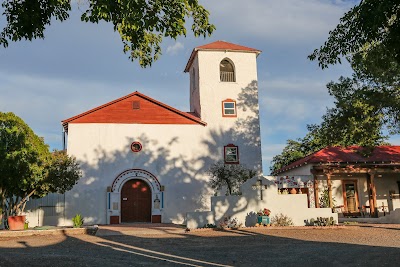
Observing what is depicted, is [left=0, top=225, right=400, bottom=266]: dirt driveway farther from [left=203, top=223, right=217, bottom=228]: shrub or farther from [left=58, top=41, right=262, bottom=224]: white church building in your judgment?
[left=58, top=41, right=262, bottom=224]: white church building

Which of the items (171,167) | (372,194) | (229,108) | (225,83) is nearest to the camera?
(372,194)

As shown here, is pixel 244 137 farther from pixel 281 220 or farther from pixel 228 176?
pixel 281 220

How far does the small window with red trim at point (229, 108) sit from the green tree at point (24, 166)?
36.9 ft

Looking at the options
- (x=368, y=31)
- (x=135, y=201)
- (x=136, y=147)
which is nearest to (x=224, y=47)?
(x=136, y=147)

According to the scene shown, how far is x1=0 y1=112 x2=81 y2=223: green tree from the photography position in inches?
728

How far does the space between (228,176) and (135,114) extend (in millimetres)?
7271

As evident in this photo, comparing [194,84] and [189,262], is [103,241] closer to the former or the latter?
[189,262]

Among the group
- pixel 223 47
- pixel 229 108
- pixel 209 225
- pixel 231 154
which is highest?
pixel 223 47

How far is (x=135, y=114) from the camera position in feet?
89.4

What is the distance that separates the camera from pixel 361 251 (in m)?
11.4

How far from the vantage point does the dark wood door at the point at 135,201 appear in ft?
85.6

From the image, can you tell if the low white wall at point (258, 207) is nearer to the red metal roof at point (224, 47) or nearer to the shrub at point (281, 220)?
the shrub at point (281, 220)

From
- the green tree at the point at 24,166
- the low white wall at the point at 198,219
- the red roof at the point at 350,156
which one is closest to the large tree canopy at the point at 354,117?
the red roof at the point at 350,156

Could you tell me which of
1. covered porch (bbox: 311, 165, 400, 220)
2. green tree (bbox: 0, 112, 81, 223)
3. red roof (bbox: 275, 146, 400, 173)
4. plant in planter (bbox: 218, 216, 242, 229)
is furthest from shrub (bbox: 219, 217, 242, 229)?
green tree (bbox: 0, 112, 81, 223)
